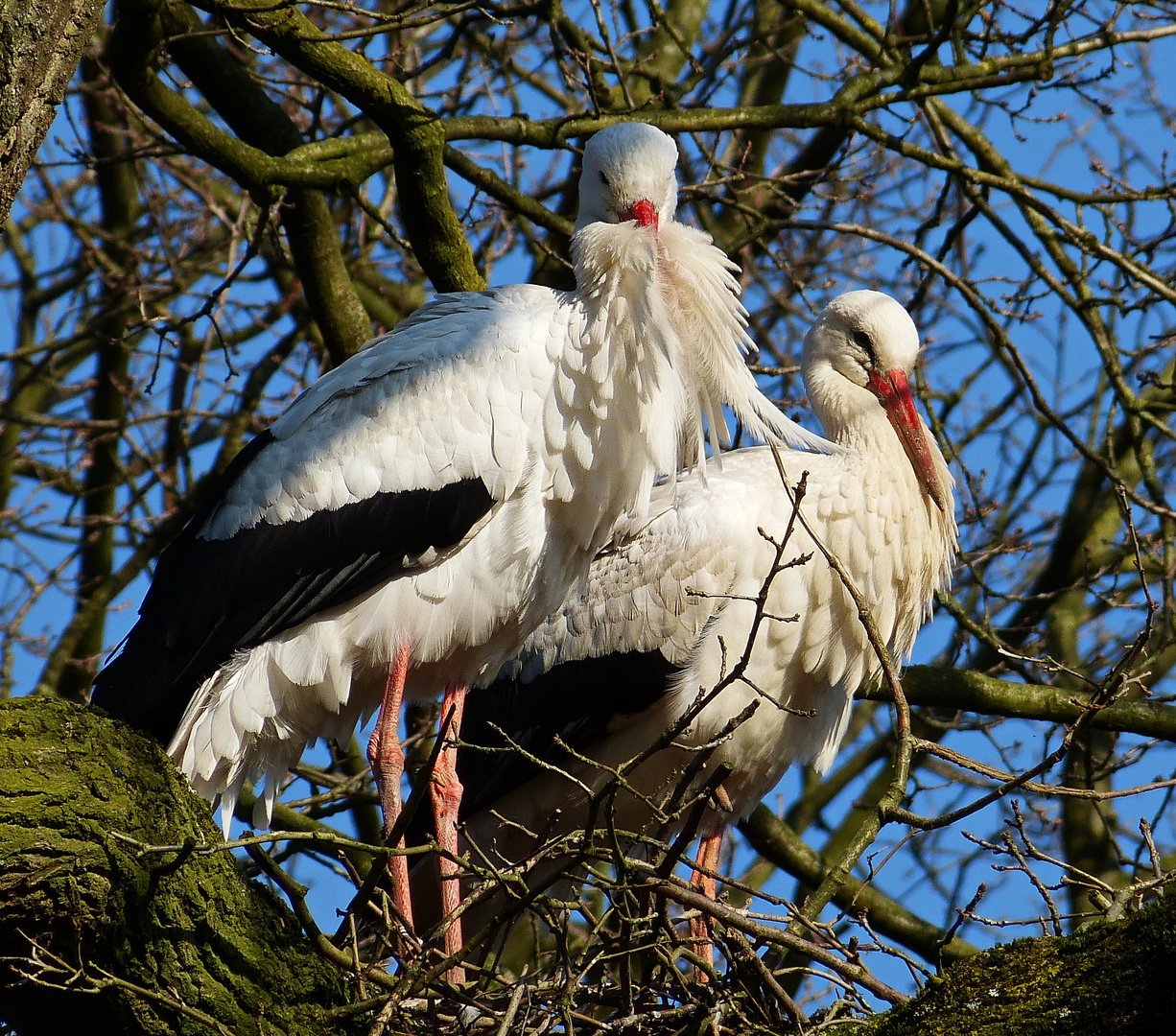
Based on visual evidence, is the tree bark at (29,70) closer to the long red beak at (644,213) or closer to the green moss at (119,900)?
the green moss at (119,900)

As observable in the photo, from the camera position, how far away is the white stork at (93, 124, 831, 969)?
14.6ft

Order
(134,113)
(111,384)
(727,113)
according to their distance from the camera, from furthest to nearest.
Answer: (111,384)
(134,113)
(727,113)

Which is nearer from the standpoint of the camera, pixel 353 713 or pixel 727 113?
pixel 353 713

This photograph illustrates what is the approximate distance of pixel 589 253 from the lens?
4.57m

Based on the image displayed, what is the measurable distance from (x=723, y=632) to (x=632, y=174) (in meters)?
1.66

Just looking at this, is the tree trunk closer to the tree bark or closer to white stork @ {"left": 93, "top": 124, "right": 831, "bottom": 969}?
the tree bark

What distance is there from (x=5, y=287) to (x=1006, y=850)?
25.7 feet

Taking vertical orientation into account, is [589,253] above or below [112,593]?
above

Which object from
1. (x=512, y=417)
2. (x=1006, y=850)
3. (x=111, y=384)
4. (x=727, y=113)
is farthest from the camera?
(x=111, y=384)

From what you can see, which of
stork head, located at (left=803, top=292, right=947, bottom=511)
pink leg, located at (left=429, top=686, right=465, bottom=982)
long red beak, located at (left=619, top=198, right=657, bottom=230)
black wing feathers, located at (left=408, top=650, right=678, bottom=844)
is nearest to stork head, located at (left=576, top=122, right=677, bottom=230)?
long red beak, located at (left=619, top=198, right=657, bottom=230)

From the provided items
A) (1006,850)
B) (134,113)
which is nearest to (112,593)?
(134,113)

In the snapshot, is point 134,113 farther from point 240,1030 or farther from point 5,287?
point 240,1030

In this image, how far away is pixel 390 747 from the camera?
15.6 ft

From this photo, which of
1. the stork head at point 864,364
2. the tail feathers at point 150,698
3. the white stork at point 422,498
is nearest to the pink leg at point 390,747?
the white stork at point 422,498
